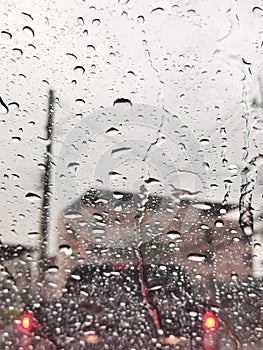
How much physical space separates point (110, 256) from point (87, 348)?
738 mm

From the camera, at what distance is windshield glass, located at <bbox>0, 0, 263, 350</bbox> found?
7.72 ft

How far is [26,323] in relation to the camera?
2.20m

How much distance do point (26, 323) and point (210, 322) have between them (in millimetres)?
735

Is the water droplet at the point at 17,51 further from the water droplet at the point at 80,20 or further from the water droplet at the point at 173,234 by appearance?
the water droplet at the point at 173,234

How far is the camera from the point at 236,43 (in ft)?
14.8

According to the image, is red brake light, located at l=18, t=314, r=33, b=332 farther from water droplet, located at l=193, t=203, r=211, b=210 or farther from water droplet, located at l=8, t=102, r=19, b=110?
water droplet, located at l=8, t=102, r=19, b=110

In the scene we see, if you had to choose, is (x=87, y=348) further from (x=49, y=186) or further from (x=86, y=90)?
(x=86, y=90)

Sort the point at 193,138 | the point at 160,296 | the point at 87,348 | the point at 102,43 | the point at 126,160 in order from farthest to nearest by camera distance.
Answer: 1. the point at 102,43
2. the point at 193,138
3. the point at 126,160
4. the point at 160,296
5. the point at 87,348

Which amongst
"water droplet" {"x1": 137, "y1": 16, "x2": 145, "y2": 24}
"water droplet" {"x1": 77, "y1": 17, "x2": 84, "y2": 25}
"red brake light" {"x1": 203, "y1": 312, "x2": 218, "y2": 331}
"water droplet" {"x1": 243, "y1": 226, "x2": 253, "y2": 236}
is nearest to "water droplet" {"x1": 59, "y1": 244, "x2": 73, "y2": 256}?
"red brake light" {"x1": 203, "y1": 312, "x2": 218, "y2": 331}

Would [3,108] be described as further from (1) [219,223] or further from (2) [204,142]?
(1) [219,223]

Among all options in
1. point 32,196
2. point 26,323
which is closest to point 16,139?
point 32,196

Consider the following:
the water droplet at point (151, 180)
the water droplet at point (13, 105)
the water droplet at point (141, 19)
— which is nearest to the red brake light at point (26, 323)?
the water droplet at point (151, 180)

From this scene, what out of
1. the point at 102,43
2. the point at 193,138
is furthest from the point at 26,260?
the point at 102,43

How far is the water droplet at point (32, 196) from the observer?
3.17 metres
